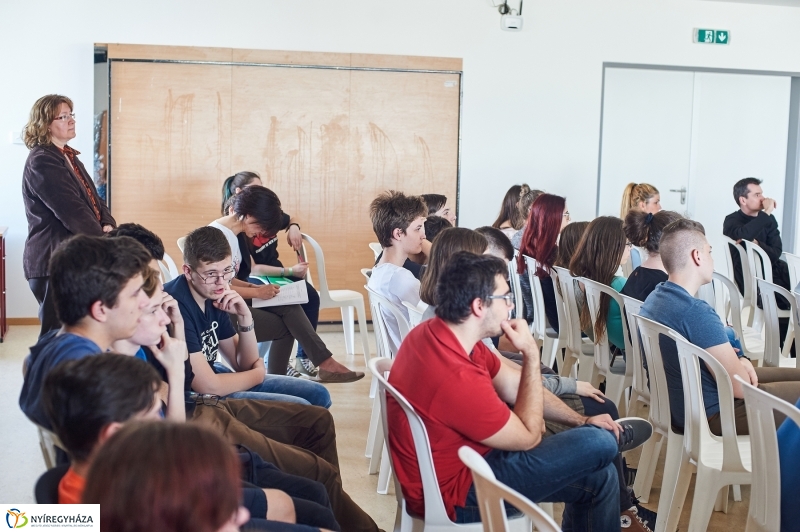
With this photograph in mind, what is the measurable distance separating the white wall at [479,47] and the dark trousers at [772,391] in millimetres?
4057

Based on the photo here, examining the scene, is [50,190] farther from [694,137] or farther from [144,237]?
[694,137]

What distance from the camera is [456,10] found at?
687cm

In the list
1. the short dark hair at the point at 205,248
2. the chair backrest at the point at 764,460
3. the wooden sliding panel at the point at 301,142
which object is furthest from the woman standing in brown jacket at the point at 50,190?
the chair backrest at the point at 764,460

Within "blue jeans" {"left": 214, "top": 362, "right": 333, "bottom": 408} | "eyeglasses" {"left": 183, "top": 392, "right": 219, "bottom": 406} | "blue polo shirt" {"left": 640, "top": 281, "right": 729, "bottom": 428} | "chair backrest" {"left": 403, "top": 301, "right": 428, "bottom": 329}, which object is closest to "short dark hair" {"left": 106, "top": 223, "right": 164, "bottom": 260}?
"blue jeans" {"left": 214, "top": 362, "right": 333, "bottom": 408}

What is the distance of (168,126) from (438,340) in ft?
16.0

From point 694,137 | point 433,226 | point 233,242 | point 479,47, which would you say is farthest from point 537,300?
point 694,137

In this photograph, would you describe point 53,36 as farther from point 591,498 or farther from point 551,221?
point 591,498

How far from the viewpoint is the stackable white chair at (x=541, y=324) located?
4.58m

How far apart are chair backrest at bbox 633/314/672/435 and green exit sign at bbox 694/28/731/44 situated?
5.17 m

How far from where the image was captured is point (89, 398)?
1.47 meters

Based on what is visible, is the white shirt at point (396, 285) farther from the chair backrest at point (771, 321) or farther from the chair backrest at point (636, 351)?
the chair backrest at point (771, 321)

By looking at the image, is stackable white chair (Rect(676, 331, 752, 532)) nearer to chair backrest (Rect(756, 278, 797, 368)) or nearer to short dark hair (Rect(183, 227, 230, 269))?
chair backrest (Rect(756, 278, 797, 368))

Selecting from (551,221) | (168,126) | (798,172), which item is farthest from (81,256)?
(798,172)

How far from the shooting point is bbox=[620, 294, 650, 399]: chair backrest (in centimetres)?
312
